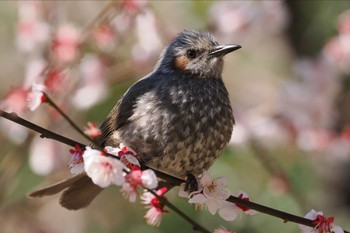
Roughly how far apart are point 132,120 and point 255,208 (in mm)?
1138

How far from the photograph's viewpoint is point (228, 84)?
23.4ft

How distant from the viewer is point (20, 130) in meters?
4.52

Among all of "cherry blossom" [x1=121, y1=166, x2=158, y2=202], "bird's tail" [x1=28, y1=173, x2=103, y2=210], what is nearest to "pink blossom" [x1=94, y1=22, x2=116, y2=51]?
"bird's tail" [x1=28, y1=173, x2=103, y2=210]

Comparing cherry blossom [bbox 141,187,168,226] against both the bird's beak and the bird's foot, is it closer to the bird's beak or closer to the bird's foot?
the bird's foot

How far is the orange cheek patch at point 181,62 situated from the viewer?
381 centimetres

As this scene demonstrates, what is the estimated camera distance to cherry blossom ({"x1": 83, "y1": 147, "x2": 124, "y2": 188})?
2.41 m

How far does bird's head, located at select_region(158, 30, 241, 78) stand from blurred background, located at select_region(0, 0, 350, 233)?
1.65 feet

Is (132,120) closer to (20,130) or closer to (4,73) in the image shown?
(20,130)

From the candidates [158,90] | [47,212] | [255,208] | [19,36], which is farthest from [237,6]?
[255,208]

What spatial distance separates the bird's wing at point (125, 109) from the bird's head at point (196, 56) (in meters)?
0.16

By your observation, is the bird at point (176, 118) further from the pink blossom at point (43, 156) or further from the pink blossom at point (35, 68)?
the pink blossom at point (43, 156)

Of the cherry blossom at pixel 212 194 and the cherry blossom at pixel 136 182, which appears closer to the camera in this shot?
the cherry blossom at pixel 136 182

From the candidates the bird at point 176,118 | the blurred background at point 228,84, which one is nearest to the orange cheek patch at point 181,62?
the bird at point 176,118

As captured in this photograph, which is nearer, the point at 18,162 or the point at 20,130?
the point at 18,162
